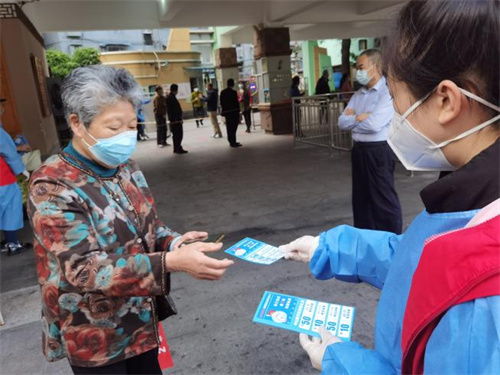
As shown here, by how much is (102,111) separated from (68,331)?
811mm

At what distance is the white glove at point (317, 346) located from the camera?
1.08 metres

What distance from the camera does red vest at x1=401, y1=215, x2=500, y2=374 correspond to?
1.98 ft

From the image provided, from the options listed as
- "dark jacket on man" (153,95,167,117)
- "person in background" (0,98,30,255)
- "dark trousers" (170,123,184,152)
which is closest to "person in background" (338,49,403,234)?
"person in background" (0,98,30,255)

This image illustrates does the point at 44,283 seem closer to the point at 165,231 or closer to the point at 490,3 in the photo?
the point at 165,231

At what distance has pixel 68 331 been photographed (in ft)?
4.51

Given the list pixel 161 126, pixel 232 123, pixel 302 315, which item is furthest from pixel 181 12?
pixel 302 315

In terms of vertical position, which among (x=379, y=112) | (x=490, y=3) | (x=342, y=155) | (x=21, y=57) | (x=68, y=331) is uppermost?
(x=21, y=57)

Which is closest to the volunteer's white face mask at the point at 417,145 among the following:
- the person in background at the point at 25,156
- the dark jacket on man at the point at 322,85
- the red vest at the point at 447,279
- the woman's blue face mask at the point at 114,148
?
the red vest at the point at 447,279

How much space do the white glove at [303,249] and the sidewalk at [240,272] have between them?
1034mm

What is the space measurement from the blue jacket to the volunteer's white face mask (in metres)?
0.14

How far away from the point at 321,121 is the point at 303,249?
27.4ft

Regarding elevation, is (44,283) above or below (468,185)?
below

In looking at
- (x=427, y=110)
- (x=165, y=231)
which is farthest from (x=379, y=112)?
(x=427, y=110)

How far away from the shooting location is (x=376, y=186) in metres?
3.57
